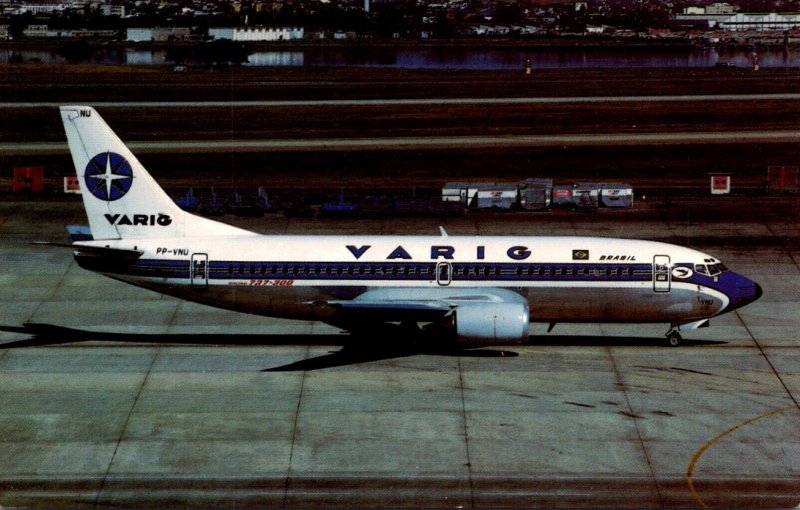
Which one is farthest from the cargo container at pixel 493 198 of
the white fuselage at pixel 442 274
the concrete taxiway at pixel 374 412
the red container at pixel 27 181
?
the red container at pixel 27 181

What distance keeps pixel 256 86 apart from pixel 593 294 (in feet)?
340

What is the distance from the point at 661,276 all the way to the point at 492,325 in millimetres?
7024

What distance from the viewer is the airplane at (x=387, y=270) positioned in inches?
1622

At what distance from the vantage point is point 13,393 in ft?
121

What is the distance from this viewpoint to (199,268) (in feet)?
136

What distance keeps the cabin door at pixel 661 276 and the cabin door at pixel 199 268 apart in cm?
1590

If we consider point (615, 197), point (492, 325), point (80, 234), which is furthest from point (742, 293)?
point (615, 197)

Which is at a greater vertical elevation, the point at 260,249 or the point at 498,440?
the point at 260,249

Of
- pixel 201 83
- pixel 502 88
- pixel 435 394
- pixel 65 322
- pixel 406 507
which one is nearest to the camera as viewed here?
pixel 406 507

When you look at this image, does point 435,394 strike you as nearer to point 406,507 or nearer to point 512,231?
point 406,507

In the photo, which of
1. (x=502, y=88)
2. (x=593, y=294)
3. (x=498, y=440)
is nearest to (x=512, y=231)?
(x=593, y=294)

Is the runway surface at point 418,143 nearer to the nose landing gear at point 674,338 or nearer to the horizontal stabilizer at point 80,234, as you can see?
the horizontal stabilizer at point 80,234

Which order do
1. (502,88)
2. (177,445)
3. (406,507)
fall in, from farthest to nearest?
1. (502,88)
2. (177,445)
3. (406,507)

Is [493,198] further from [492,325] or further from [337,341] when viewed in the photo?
[492,325]
